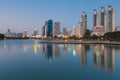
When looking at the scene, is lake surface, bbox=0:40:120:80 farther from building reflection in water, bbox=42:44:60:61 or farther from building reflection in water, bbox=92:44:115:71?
building reflection in water, bbox=42:44:60:61

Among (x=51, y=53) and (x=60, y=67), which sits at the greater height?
(x=60, y=67)

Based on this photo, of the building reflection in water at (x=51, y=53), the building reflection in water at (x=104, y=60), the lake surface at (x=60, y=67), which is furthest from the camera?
the building reflection in water at (x=51, y=53)

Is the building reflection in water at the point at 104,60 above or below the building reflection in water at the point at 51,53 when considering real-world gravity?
above

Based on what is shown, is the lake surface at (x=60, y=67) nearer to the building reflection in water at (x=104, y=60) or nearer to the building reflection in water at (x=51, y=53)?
the building reflection in water at (x=104, y=60)

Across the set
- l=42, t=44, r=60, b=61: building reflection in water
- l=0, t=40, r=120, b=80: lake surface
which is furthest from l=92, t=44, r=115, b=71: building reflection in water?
l=42, t=44, r=60, b=61: building reflection in water

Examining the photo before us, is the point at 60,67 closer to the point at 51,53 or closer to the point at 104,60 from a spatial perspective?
the point at 104,60

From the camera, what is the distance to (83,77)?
52.8 ft

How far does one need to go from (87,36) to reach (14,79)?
147 meters

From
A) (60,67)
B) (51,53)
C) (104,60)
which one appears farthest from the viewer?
(51,53)

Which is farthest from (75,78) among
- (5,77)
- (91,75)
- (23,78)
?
(5,77)

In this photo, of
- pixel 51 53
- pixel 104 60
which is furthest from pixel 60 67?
pixel 51 53

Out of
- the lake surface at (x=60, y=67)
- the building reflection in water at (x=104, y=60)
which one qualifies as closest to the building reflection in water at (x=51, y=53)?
the lake surface at (x=60, y=67)

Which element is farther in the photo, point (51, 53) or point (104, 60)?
point (51, 53)

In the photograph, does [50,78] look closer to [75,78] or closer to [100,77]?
[75,78]
